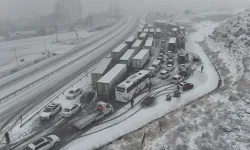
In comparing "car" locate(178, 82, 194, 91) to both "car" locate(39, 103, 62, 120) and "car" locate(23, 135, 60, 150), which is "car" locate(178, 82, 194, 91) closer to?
"car" locate(39, 103, 62, 120)

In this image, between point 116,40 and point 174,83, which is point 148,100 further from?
point 116,40

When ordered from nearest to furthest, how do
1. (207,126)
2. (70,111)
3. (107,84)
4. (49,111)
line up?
(207,126) < (70,111) < (49,111) < (107,84)

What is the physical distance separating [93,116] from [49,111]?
21.1 feet

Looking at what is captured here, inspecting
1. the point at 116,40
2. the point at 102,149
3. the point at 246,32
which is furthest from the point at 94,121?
the point at 116,40

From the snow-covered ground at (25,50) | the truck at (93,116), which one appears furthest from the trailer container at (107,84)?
the snow-covered ground at (25,50)

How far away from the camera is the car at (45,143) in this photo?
21766 mm

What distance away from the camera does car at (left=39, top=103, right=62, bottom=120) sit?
1115 inches

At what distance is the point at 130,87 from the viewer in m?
32.2

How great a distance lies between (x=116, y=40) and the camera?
83.1 m

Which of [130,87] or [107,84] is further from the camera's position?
[130,87]

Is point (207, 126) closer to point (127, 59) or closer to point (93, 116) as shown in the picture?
point (93, 116)

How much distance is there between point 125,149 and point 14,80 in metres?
33.4

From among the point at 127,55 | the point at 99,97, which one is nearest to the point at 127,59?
the point at 127,55

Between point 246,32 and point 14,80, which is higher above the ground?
point 246,32
